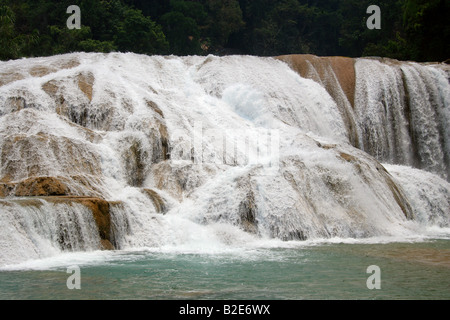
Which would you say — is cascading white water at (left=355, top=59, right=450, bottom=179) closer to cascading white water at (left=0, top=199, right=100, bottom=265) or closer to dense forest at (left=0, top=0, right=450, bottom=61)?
dense forest at (left=0, top=0, right=450, bottom=61)

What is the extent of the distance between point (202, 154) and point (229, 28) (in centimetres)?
3105

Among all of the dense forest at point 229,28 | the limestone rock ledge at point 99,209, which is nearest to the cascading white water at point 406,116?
the dense forest at point 229,28

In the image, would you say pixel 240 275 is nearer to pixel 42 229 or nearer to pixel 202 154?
pixel 42 229

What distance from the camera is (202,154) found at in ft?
49.1

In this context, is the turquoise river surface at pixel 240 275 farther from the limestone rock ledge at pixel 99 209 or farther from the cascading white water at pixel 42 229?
the limestone rock ledge at pixel 99 209

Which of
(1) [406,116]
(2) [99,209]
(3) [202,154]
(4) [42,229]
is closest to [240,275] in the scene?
(2) [99,209]

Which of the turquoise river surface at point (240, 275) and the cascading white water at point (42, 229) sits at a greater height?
the cascading white water at point (42, 229)

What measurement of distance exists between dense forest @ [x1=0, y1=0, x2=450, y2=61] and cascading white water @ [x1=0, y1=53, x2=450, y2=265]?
27.0 ft

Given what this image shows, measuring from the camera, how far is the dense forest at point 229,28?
27.9 metres

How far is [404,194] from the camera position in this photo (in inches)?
603

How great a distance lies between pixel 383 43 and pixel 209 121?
83.9ft

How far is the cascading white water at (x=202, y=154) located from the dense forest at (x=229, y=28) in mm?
8217
